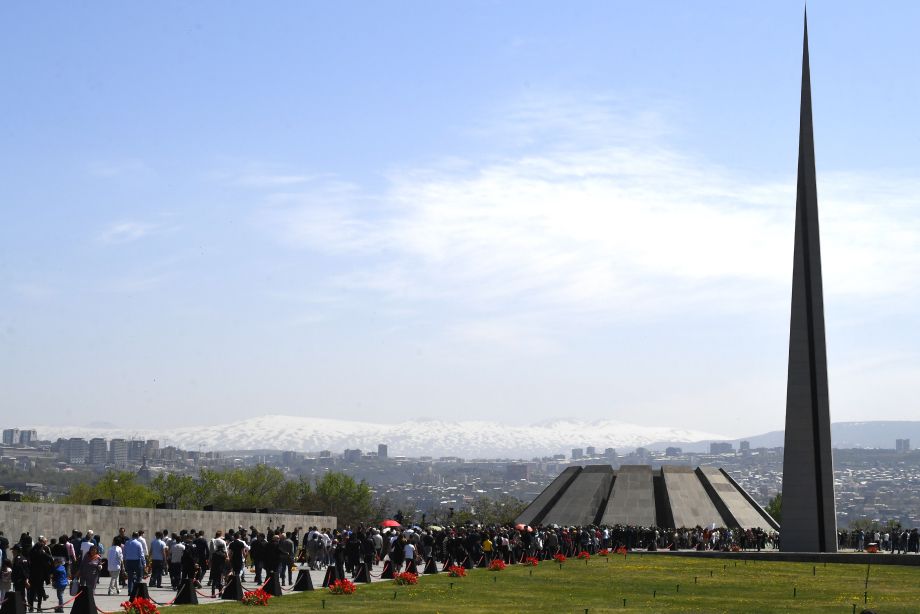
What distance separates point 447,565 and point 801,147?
29612mm

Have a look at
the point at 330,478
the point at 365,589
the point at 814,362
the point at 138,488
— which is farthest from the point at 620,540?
the point at 330,478

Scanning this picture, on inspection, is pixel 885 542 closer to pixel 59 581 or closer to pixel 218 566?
pixel 218 566

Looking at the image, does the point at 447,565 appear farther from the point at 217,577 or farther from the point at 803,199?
the point at 803,199

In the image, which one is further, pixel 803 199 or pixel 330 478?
pixel 330 478

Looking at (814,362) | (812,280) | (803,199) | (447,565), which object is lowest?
(447,565)

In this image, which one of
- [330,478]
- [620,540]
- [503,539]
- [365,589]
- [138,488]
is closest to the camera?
[365,589]

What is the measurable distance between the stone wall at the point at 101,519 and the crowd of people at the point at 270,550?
1.53ft

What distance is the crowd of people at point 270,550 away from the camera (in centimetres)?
2316

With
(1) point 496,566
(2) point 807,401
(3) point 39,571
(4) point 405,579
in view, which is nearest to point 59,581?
(3) point 39,571

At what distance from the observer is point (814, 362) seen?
5594 centimetres

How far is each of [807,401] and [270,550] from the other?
112 ft

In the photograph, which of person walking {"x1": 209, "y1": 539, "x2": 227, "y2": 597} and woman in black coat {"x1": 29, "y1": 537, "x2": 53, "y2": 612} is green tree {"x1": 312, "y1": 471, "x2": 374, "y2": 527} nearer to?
person walking {"x1": 209, "y1": 539, "x2": 227, "y2": 597}

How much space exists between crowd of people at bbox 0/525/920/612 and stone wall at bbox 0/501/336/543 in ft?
1.53

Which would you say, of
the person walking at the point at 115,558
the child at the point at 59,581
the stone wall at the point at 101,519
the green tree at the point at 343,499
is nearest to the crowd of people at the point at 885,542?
the stone wall at the point at 101,519
